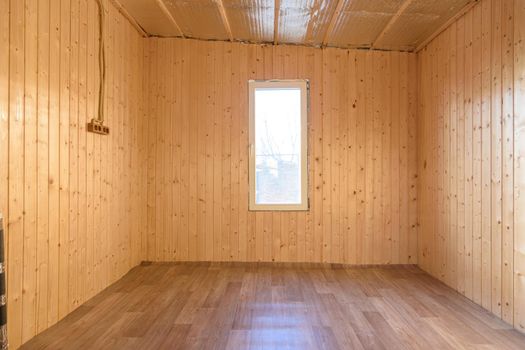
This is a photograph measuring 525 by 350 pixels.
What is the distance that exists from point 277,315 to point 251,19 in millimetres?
2513

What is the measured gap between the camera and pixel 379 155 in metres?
3.73

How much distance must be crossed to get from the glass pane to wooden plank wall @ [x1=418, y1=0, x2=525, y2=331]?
130 centimetres

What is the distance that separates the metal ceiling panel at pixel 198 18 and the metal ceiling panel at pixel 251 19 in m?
0.11

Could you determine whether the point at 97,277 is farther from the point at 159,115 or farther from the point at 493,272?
the point at 493,272

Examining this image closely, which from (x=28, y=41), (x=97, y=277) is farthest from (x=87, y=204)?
(x=28, y=41)

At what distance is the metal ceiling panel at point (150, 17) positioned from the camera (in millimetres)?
3031

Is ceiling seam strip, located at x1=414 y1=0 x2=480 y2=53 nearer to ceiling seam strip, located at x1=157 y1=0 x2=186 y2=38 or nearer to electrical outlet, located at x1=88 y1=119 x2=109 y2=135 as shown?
ceiling seam strip, located at x1=157 y1=0 x2=186 y2=38

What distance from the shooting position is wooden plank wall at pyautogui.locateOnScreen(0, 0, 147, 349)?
1.92 metres

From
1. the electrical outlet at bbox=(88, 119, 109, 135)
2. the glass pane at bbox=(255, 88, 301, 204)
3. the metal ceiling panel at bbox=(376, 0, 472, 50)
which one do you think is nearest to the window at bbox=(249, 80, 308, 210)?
the glass pane at bbox=(255, 88, 301, 204)

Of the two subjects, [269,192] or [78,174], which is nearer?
[78,174]

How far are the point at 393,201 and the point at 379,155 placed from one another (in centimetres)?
51

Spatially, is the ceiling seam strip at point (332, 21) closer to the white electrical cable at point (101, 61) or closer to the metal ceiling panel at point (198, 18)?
the metal ceiling panel at point (198, 18)

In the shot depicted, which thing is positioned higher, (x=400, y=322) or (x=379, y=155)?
(x=379, y=155)

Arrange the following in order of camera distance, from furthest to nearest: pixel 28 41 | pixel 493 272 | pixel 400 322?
1. pixel 493 272
2. pixel 400 322
3. pixel 28 41
